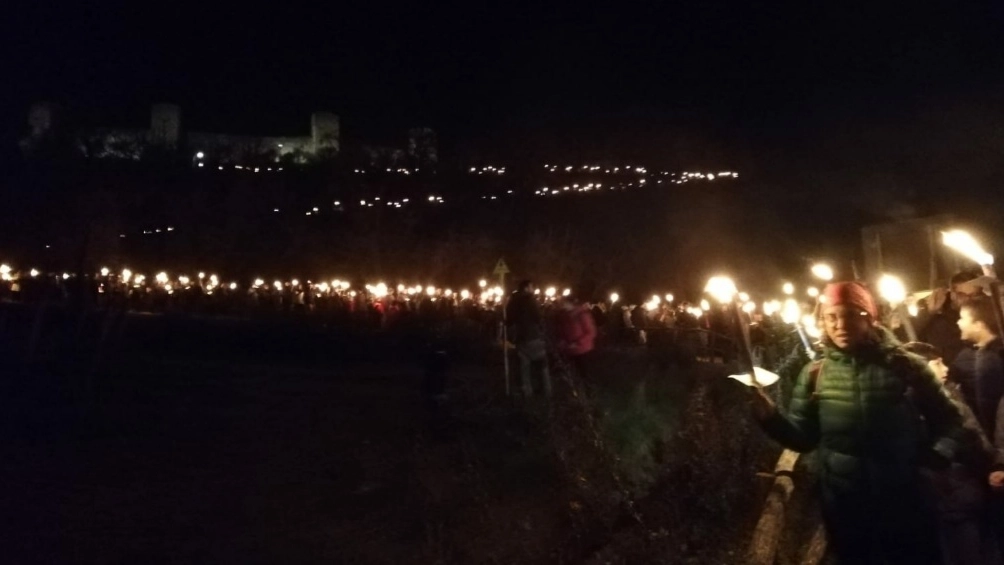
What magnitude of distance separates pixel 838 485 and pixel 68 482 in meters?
8.67

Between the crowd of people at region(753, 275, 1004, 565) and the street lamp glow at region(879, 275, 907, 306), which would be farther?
the street lamp glow at region(879, 275, 907, 306)

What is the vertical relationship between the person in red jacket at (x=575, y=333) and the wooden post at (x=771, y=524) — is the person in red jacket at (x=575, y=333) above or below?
above

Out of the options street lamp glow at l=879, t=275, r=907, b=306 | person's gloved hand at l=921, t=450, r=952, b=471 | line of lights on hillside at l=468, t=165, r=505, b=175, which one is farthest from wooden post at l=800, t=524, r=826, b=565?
line of lights on hillside at l=468, t=165, r=505, b=175

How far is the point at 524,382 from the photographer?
47.9 ft

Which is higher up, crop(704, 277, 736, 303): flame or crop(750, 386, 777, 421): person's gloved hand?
crop(704, 277, 736, 303): flame

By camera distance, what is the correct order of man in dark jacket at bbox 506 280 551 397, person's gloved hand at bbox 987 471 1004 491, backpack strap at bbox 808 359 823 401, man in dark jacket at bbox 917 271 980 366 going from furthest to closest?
man in dark jacket at bbox 506 280 551 397 → man in dark jacket at bbox 917 271 980 366 → person's gloved hand at bbox 987 471 1004 491 → backpack strap at bbox 808 359 823 401

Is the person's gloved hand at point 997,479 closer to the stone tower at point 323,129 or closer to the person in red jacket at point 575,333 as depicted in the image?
the person in red jacket at point 575,333

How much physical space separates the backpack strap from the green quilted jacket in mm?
64

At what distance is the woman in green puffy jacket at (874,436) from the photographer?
426cm

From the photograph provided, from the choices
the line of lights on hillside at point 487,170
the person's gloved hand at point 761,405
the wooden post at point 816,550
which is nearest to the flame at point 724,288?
the person's gloved hand at point 761,405

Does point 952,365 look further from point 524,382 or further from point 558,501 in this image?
point 524,382

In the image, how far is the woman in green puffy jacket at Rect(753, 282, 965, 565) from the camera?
426 centimetres

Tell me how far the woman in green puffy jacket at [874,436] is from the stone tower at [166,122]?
91.1m

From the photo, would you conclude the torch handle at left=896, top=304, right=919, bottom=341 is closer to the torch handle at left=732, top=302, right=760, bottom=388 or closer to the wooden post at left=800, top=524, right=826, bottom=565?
the wooden post at left=800, top=524, right=826, bottom=565
